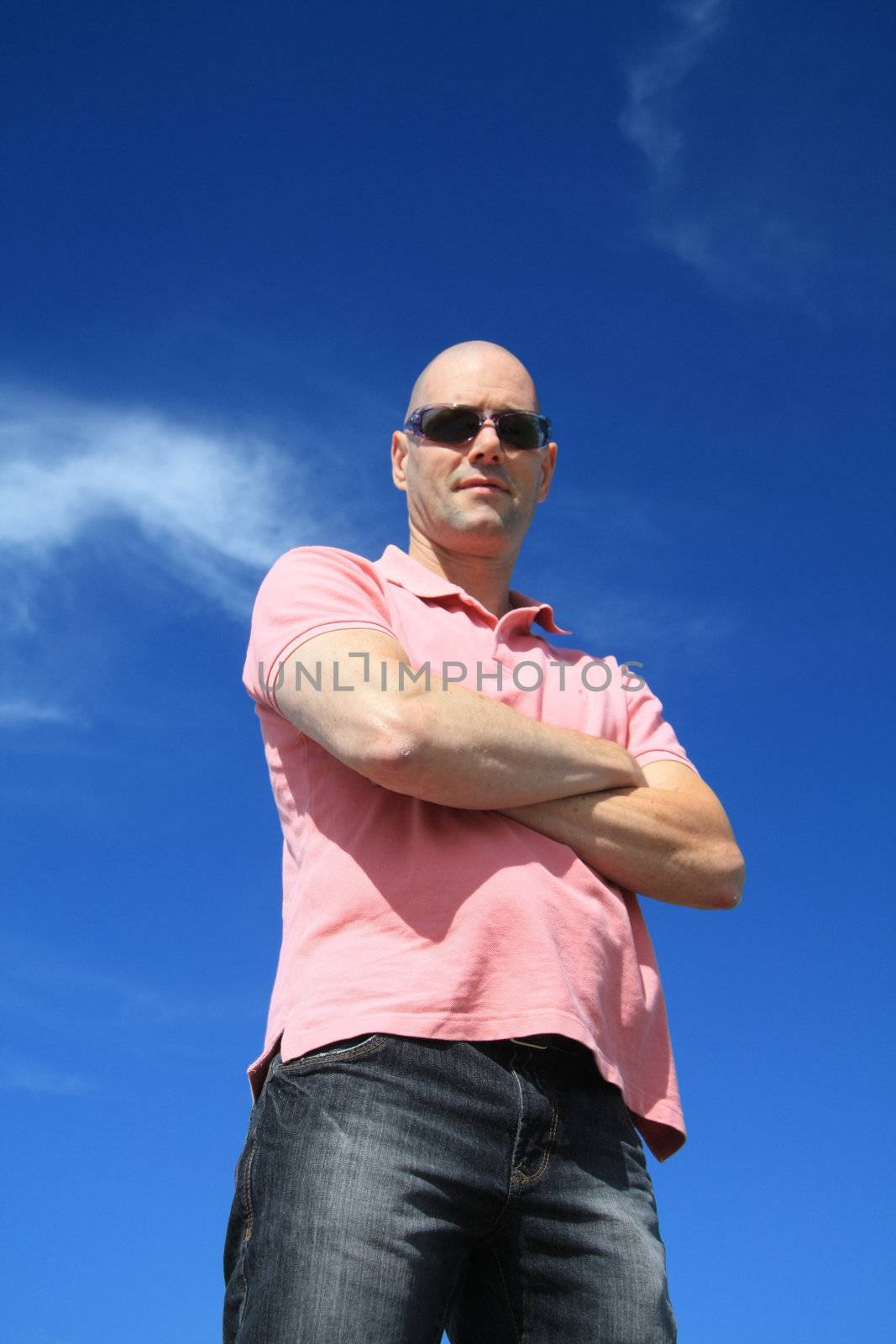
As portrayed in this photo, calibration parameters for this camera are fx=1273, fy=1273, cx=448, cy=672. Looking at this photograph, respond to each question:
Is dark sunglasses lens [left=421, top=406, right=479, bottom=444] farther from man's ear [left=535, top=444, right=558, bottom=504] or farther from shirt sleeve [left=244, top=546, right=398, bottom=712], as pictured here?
shirt sleeve [left=244, top=546, right=398, bottom=712]

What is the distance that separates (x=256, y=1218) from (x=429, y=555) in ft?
8.02

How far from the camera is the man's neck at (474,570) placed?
15.4 ft

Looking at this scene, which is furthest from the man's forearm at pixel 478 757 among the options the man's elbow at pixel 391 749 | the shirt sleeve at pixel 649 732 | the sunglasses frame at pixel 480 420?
the sunglasses frame at pixel 480 420

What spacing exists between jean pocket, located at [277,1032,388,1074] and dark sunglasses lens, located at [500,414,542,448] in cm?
241

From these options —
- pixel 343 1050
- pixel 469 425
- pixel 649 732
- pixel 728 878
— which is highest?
pixel 469 425

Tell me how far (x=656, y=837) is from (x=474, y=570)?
139 cm

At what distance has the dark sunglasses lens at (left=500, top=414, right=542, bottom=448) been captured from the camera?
4.75 metres

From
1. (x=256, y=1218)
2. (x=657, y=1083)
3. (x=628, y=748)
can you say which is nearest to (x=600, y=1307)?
(x=657, y=1083)

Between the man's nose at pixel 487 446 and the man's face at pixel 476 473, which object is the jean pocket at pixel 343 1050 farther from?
the man's nose at pixel 487 446

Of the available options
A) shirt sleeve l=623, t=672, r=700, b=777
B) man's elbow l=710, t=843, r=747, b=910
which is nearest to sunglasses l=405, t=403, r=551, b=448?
shirt sleeve l=623, t=672, r=700, b=777

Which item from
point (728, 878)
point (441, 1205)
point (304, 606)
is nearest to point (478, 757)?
point (304, 606)

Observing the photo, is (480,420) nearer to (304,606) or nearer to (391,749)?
(304,606)

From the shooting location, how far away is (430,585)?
14.3 feet

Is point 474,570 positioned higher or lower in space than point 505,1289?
higher
